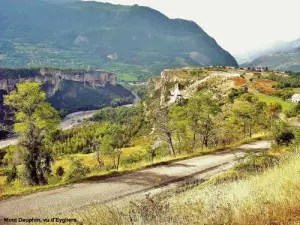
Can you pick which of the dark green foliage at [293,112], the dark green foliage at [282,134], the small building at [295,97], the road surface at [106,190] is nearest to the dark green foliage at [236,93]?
the small building at [295,97]

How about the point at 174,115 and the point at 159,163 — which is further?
the point at 174,115

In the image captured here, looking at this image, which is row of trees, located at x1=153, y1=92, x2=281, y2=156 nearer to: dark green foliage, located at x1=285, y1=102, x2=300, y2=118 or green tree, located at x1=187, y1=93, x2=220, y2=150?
green tree, located at x1=187, y1=93, x2=220, y2=150

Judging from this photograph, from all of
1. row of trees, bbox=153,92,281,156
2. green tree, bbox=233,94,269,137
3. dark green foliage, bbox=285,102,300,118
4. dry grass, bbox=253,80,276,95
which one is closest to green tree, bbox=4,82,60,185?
row of trees, bbox=153,92,281,156

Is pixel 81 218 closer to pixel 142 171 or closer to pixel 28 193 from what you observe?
pixel 28 193

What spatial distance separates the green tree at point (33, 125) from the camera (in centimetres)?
3178

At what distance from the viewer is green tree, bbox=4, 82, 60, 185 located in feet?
104

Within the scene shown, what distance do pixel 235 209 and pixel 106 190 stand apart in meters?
11.7

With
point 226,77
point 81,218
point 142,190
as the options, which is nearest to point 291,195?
point 81,218

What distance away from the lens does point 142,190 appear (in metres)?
18.8

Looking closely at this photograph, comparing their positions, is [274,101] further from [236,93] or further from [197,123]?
[197,123]

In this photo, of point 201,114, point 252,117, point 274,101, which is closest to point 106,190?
point 201,114

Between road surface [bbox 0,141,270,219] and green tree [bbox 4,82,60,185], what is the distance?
484 inches

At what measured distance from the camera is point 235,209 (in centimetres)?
851

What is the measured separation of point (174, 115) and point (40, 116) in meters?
22.1
